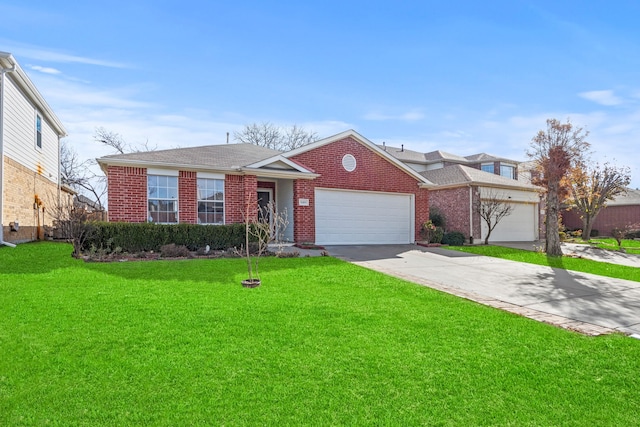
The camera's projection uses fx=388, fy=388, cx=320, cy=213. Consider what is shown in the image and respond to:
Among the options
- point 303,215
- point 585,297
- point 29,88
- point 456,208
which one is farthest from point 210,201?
point 456,208

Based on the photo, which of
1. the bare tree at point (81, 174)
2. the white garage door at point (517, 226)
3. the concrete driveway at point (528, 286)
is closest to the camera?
the concrete driveway at point (528, 286)

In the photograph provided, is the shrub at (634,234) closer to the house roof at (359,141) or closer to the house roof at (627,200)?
the house roof at (627,200)

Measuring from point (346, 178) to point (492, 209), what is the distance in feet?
Result: 29.0

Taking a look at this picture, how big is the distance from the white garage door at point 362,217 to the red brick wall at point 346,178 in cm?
32

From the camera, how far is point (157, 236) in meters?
12.1

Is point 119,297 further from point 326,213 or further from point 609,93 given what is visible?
point 609,93

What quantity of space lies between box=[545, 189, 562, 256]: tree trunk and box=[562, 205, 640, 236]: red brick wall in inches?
678

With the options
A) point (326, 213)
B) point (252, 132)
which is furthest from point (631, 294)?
point (252, 132)

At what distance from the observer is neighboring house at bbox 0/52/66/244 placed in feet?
39.9

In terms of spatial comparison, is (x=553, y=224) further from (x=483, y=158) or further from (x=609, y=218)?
(x=609, y=218)

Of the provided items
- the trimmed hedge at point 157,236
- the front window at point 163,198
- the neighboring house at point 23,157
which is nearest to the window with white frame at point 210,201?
the front window at point 163,198

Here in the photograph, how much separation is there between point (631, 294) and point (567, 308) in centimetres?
262

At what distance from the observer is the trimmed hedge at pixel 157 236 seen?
Result: 37.6ft

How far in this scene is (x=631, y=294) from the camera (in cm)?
805
